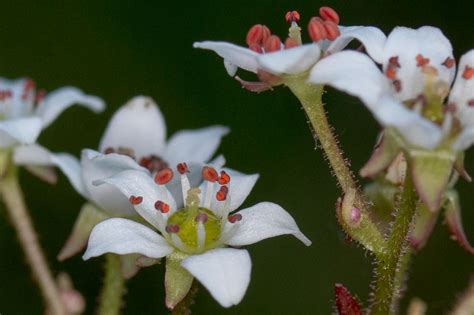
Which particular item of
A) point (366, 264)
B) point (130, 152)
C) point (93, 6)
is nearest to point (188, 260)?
point (130, 152)

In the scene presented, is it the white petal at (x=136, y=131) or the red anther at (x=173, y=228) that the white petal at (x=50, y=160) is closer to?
the white petal at (x=136, y=131)

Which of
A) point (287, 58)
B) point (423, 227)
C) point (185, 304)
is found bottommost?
point (185, 304)

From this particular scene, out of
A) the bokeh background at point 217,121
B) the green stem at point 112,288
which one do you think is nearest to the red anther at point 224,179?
the green stem at point 112,288

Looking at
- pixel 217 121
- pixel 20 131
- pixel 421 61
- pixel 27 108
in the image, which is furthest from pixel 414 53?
pixel 217 121

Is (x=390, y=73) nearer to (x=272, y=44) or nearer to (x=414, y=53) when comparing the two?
(x=414, y=53)

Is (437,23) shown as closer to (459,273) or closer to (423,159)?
(459,273)
